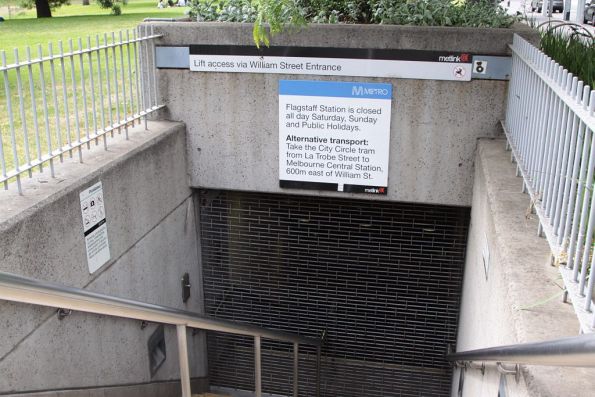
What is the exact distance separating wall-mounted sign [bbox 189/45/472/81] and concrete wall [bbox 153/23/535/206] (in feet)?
0.17

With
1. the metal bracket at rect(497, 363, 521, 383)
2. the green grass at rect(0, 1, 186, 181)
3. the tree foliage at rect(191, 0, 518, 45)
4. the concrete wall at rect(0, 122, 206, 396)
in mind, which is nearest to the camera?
the metal bracket at rect(497, 363, 521, 383)

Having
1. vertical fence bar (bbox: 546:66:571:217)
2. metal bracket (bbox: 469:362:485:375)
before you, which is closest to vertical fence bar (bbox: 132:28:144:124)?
metal bracket (bbox: 469:362:485:375)

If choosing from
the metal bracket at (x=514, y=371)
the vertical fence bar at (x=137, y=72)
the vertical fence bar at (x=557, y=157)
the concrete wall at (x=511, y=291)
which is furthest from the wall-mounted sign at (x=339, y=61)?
the metal bracket at (x=514, y=371)

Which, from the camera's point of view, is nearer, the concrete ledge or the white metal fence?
the white metal fence

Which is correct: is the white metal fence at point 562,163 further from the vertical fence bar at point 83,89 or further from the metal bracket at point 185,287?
the metal bracket at point 185,287

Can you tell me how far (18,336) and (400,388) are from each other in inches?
172

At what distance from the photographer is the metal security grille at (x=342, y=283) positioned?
19.8 ft

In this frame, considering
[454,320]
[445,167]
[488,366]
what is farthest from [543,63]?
[454,320]

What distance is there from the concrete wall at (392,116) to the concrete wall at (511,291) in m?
0.61

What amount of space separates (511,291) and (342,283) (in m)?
3.82

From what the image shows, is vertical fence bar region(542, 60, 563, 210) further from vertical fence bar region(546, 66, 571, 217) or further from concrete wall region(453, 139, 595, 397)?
concrete wall region(453, 139, 595, 397)

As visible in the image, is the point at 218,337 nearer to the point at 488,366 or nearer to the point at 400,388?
the point at 400,388

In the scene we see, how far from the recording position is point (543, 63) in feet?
11.5

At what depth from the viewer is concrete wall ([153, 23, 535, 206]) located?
5.21 m
